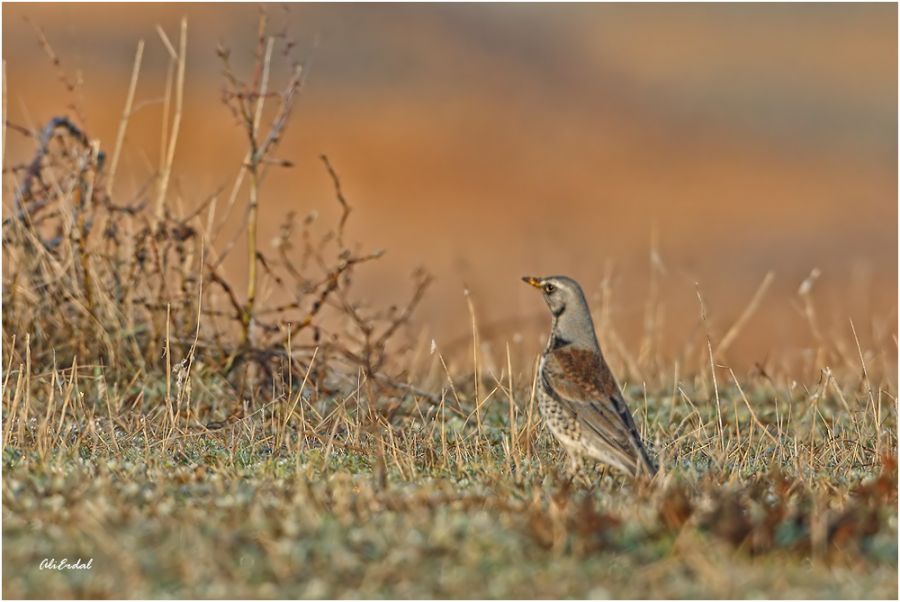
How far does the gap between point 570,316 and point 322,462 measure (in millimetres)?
1325

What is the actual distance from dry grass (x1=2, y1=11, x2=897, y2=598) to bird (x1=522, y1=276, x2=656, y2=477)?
0.46 feet

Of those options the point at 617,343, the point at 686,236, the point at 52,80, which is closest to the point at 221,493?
the point at 617,343

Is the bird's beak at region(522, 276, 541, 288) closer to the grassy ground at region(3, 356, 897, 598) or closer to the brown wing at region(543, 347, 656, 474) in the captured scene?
the brown wing at region(543, 347, 656, 474)

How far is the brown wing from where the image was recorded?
564 centimetres

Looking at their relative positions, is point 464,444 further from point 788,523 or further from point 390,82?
point 390,82

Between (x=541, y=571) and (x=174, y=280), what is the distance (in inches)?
189

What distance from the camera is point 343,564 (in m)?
4.15

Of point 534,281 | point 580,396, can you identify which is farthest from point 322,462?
point 534,281

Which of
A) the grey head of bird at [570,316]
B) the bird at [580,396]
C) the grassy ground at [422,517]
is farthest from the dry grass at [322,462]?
the grey head of bird at [570,316]

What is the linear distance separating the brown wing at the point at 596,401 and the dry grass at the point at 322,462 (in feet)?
0.52

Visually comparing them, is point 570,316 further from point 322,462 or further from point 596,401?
point 322,462

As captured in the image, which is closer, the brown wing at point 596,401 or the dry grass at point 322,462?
the dry grass at point 322,462

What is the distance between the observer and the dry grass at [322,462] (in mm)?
4141

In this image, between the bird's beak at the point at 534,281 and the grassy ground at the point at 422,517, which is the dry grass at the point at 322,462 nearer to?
the grassy ground at the point at 422,517
